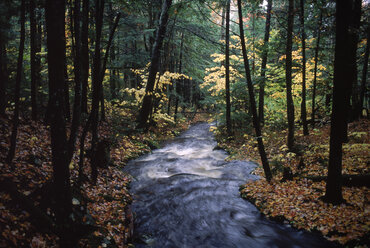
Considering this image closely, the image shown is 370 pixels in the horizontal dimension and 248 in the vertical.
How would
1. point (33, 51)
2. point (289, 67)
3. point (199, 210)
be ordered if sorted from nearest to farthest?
point (199, 210), point (33, 51), point (289, 67)

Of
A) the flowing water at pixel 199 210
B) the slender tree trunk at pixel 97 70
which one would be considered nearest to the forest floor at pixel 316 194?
the flowing water at pixel 199 210

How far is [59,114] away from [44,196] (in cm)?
215

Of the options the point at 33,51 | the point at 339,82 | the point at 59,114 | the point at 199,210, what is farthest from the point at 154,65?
the point at 339,82

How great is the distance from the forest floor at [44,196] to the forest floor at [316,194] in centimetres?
456

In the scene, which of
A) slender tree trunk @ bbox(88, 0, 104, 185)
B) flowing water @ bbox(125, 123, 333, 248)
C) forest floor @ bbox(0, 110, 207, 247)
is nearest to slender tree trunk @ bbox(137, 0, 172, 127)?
flowing water @ bbox(125, 123, 333, 248)

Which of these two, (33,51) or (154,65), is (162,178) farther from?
(154,65)

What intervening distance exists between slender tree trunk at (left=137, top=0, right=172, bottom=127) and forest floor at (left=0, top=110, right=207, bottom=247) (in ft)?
18.5

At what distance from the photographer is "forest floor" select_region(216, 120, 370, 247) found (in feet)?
17.3

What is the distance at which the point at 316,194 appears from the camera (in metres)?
6.74

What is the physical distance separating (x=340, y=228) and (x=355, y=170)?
2884 mm

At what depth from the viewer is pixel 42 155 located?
7.70m

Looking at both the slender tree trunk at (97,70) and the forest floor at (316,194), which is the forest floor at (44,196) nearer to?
the slender tree trunk at (97,70)

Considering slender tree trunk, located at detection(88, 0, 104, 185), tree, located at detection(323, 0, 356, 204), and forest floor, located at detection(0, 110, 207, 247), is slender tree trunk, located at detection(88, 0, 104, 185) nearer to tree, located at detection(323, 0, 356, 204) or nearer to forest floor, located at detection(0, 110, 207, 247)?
forest floor, located at detection(0, 110, 207, 247)

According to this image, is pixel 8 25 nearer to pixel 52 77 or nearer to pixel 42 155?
pixel 42 155
